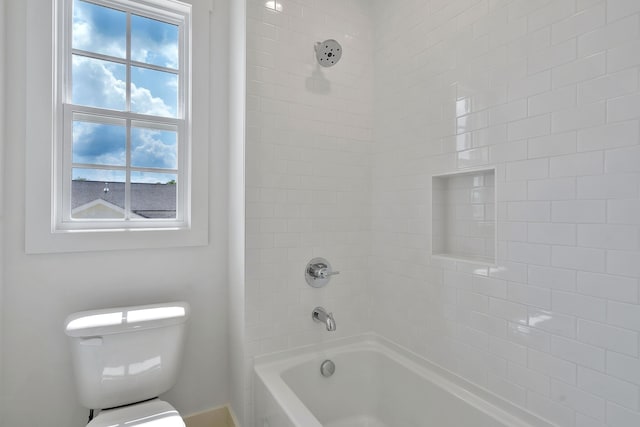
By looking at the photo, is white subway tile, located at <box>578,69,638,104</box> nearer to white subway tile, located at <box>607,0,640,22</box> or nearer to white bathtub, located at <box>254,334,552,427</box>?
white subway tile, located at <box>607,0,640,22</box>

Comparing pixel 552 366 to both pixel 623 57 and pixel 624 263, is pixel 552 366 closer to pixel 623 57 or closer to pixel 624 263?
pixel 624 263

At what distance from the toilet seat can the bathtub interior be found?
54cm

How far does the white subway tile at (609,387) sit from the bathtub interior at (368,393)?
0.58 meters

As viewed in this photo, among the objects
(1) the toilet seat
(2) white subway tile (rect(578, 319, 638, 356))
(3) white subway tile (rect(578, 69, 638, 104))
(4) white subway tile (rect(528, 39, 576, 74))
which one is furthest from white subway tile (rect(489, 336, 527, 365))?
(1) the toilet seat

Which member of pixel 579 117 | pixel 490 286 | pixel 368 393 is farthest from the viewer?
pixel 368 393

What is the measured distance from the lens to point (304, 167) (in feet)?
6.06

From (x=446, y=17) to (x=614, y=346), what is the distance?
1503mm

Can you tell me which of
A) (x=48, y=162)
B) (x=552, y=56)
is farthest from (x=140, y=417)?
(x=552, y=56)

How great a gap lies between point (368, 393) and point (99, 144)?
2068 millimetres

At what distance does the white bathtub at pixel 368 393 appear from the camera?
1.35 metres

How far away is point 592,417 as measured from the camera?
41.5 inches

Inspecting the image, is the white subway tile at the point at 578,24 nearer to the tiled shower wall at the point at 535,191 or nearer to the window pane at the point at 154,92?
the tiled shower wall at the point at 535,191

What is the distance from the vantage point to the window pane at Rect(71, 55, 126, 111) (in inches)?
68.0

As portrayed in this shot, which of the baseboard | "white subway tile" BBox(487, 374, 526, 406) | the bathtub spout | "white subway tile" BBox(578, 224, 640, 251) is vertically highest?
"white subway tile" BBox(578, 224, 640, 251)
